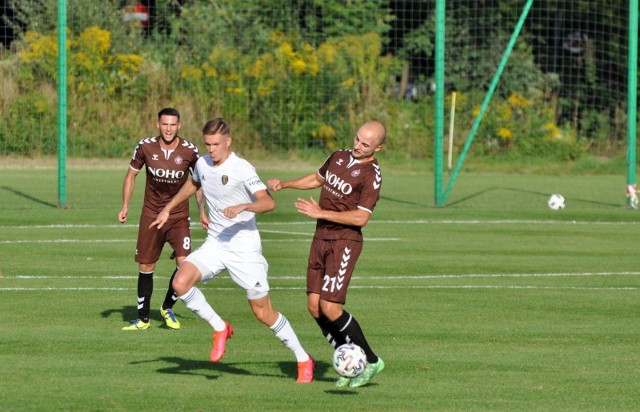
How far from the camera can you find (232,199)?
11516mm

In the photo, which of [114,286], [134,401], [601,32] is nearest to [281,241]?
[114,286]

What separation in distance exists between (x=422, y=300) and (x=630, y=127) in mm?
13064

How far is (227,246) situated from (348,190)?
1.25m

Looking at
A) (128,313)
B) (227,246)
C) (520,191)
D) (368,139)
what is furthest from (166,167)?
(520,191)

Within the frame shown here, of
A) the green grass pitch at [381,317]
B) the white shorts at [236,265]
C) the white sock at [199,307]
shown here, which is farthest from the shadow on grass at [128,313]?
the white shorts at [236,265]

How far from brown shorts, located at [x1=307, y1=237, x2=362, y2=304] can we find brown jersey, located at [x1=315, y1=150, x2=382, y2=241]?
0.08 meters

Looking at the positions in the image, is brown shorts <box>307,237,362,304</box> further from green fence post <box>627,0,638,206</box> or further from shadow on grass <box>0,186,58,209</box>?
green fence post <box>627,0,638,206</box>

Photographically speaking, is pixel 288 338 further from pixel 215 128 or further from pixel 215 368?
pixel 215 128

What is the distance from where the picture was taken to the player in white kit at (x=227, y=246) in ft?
36.7

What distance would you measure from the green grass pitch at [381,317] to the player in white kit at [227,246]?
0.50 metres

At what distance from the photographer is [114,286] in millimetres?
17156

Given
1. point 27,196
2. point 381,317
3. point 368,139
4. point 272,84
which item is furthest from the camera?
point 272,84

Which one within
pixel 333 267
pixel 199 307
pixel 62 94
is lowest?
pixel 199 307

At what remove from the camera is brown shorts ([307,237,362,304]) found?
36.2ft
